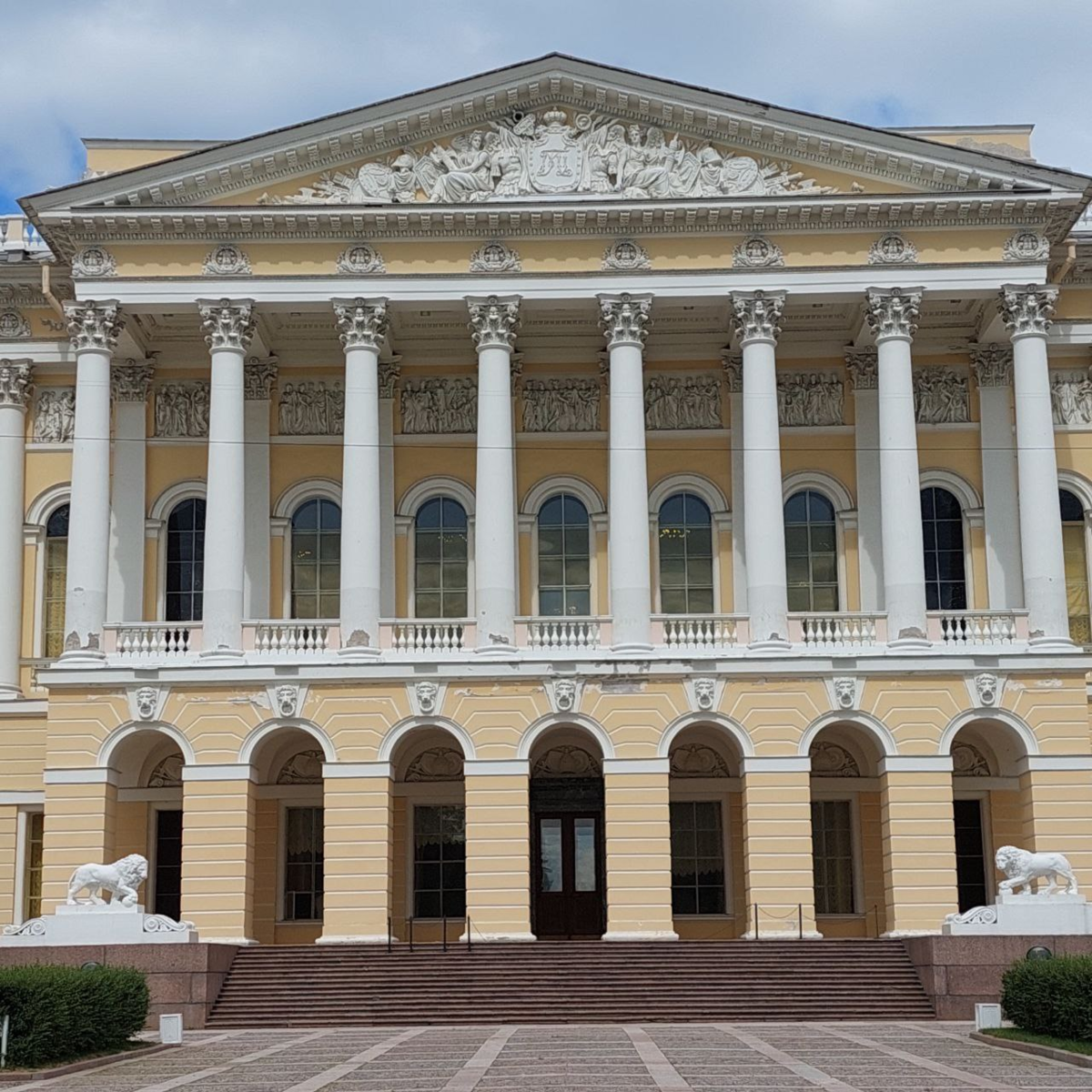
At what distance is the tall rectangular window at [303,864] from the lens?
133ft

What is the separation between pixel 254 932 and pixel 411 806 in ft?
13.9

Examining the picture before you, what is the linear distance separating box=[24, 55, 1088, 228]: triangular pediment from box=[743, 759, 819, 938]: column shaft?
471 inches

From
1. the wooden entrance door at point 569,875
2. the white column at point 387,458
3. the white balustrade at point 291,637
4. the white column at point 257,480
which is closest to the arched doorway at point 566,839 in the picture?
the wooden entrance door at point 569,875

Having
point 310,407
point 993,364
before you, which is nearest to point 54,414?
point 310,407

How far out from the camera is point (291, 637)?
38.3 metres

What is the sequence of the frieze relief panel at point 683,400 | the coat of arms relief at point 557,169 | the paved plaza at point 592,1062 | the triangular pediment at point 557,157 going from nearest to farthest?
the paved plaza at point 592,1062 → the triangular pediment at point 557,157 → the coat of arms relief at point 557,169 → the frieze relief panel at point 683,400

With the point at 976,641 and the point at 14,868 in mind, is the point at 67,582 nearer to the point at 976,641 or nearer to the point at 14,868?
the point at 14,868

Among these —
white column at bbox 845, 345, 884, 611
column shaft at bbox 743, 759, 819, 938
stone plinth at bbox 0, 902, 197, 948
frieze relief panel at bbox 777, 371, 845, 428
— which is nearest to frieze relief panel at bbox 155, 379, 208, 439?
stone plinth at bbox 0, 902, 197, 948

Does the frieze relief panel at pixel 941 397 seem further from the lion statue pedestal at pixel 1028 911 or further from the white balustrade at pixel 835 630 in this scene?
the lion statue pedestal at pixel 1028 911

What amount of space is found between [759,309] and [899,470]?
441 centimetres

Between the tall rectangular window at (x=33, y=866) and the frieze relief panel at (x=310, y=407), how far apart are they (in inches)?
400

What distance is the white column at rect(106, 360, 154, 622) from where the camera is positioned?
41375 millimetres

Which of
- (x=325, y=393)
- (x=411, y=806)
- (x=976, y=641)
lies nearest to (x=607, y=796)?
(x=411, y=806)

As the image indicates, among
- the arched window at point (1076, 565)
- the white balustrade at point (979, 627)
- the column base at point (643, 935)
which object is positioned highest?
the arched window at point (1076, 565)
